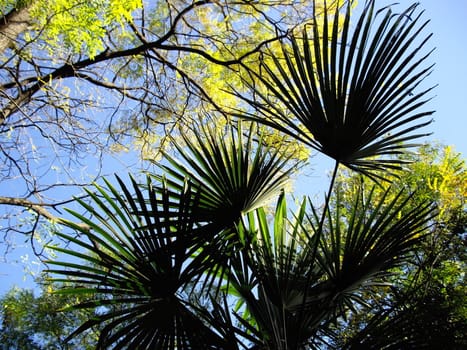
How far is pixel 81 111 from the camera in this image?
12.0 ft

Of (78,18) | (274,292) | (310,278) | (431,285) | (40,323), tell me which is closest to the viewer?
(310,278)

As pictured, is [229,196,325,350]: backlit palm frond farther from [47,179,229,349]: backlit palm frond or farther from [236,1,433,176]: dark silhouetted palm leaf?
[236,1,433,176]: dark silhouetted palm leaf

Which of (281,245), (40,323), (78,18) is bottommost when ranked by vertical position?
(281,245)

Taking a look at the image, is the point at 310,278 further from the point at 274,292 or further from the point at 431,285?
the point at 431,285

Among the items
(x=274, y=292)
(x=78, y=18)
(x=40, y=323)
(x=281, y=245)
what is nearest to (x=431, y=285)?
(x=281, y=245)

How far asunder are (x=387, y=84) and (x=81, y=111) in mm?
2899

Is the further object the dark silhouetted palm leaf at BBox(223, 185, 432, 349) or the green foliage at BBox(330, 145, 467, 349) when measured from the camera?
the dark silhouetted palm leaf at BBox(223, 185, 432, 349)

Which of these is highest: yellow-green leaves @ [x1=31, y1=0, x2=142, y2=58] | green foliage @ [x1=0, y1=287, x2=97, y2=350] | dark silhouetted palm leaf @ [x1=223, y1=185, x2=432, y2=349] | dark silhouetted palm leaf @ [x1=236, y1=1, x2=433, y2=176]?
green foliage @ [x1=0, y1=287, x2=97, y2=350]

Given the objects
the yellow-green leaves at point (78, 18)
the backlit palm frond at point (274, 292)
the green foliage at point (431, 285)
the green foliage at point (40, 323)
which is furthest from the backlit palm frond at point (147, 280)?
the green foliage at point (40, 323)

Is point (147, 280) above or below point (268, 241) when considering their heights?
below

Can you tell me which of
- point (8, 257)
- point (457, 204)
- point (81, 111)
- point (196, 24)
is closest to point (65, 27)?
point (81, 111)

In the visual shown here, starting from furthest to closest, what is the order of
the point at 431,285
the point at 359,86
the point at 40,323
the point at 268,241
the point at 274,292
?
1. the point at 40,323
2. the point at 431,285
3. the point at 268,241
4. the point at 274,292
5. the point at 359,86

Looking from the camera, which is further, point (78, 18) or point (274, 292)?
point (78, 18)

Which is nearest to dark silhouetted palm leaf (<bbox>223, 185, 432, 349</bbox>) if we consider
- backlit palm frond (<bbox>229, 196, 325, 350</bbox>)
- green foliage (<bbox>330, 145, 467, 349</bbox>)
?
backlit palm frond (<bbox>229, 196, 325, 350</bbox>)
